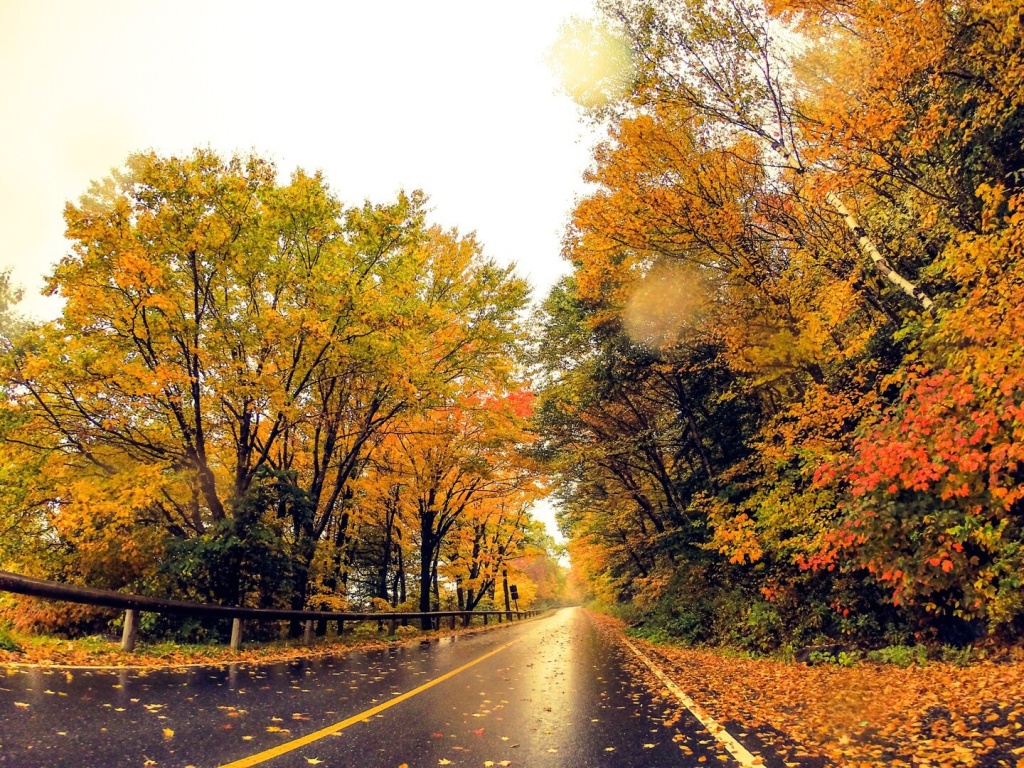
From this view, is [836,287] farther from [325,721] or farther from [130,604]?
[130,604]

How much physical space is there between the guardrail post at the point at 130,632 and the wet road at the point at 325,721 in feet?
5.21

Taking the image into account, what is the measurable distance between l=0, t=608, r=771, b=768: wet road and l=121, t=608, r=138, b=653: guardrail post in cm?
159

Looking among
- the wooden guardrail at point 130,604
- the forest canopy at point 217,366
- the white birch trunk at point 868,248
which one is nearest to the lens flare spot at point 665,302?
the forest canopy at point 217,366

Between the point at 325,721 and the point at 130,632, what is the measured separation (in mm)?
5248

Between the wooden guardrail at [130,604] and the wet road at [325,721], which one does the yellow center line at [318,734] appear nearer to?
the wet road at [325,721]

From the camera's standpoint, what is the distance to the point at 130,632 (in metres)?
8.41

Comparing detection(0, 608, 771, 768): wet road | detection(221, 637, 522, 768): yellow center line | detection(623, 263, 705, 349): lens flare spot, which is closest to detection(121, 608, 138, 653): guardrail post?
detection(0, 608, 771, 768): wet road

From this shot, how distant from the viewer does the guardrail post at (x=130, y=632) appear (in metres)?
8.27

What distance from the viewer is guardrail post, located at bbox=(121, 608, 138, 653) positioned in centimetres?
827

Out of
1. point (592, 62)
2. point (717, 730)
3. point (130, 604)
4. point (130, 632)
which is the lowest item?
point (717, 730)

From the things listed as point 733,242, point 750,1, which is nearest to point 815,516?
point 733,242

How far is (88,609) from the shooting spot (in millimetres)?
12609

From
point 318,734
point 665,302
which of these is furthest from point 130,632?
point 665,302

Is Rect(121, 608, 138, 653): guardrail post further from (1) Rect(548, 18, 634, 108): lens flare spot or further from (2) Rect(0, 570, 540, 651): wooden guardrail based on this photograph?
(1) Rect(548, 18, 634, 108): lens flare spot
